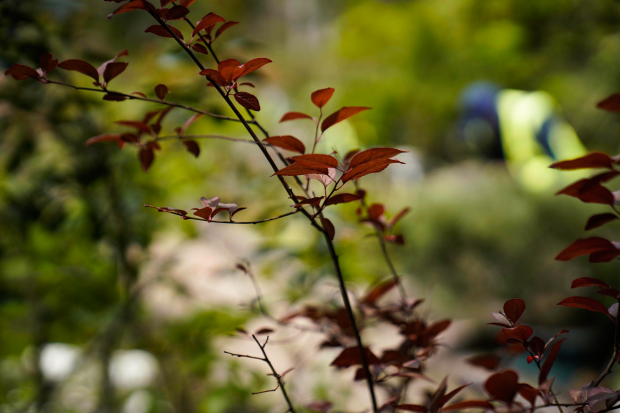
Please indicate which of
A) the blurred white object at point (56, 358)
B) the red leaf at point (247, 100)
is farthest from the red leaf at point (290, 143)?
the blurred white object at point (56, 358)

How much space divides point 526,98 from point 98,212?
1639 millimetres

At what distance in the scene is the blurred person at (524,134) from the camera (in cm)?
141

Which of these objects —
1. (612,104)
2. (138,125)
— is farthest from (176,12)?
(612,104)

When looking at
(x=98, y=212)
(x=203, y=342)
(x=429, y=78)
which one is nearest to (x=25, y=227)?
(x=98, y=212)

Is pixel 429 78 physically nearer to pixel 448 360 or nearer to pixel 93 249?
pixel 448 360

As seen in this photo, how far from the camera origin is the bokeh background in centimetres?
65

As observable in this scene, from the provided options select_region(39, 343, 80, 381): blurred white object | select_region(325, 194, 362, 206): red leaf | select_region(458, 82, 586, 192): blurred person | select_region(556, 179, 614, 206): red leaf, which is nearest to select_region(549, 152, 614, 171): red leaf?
select_region(556, 179, 614, 206): red leaf

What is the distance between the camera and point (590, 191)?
0.73 feet

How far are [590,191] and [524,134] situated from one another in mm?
1540

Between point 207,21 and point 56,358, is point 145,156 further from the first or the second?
point 56,358

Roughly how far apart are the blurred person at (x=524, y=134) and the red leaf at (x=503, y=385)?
1.26 m

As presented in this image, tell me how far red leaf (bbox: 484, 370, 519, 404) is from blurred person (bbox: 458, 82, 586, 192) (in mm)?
1263

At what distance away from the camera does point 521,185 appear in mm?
1374

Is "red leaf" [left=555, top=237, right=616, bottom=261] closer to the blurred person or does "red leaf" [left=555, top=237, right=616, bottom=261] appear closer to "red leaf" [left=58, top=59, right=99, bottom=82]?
"red leaf" [left=58, top=59, right=99, bottom=82]
